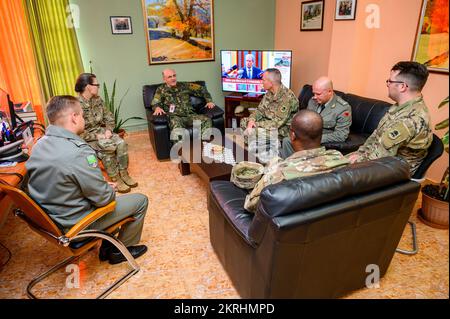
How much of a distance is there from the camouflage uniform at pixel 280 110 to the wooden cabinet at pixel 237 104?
3.80 feet

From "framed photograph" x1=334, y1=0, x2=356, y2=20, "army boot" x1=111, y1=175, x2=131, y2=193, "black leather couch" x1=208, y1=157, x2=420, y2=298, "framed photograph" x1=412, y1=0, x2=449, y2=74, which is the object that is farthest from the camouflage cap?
"framed photograph" x1=334, y1=0, x2=356, y2=20

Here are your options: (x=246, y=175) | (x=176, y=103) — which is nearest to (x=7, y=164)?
(x=246, y=175)

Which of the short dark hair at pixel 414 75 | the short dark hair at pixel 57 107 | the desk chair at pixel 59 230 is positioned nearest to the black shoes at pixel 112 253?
the desk chair at pixel 59 230

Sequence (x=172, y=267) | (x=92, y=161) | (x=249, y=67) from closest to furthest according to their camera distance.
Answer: (x=92, y=161) → (x=172, y=267) → (x=249, y=67)

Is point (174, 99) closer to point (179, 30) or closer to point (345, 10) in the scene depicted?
point (179, 30)

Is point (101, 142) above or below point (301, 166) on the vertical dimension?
below

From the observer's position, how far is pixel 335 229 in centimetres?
142

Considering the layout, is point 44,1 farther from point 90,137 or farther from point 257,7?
point 257,7

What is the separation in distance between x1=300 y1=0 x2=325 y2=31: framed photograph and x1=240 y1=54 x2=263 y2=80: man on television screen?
917mm

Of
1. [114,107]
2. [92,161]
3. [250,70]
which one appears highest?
[250,70]

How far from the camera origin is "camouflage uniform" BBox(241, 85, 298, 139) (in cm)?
334

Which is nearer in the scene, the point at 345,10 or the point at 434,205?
the point at 434,205

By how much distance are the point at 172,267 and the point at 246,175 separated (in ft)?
2.78

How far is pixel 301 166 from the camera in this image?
1.56m
